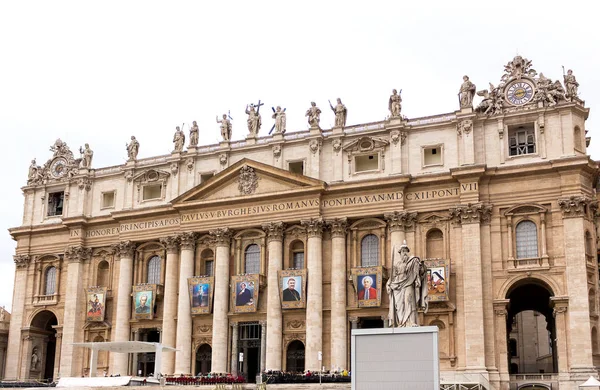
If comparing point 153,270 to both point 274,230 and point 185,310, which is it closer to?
point 185,310

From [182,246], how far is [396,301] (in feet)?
92.6

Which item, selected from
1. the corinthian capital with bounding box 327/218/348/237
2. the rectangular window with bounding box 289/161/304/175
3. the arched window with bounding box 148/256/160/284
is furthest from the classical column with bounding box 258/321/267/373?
the rectangular window with bounding box 289/161/304/175

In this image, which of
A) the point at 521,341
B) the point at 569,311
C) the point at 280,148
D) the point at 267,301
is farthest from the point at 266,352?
the point at 521,341

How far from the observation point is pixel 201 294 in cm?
5662

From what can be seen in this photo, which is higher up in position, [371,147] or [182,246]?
[371,147]

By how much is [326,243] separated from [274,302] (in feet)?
17.5

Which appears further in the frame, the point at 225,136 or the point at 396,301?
the point at 225,136

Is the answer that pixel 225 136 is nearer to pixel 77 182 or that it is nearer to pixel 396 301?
pixel 77 182

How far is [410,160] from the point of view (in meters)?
53.9

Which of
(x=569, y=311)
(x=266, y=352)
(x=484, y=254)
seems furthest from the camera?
(x=266, y=352)

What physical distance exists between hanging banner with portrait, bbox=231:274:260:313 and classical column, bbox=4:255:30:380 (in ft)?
65.9

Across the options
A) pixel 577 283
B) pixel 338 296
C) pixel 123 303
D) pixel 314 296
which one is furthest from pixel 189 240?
pixel 577 283

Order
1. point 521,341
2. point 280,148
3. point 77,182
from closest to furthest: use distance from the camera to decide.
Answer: point 280,148 → point 77,182 → point 521,341

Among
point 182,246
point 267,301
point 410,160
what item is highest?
point 410,160
